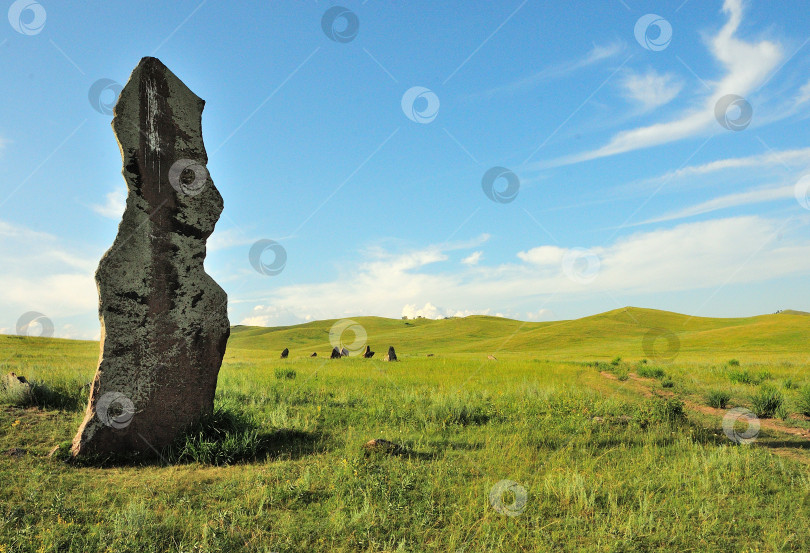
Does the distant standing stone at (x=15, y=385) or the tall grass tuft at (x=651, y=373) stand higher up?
the tall grass tuft at (x=651, y=373)

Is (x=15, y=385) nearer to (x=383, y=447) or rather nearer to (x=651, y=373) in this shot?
(x=383, y=447)

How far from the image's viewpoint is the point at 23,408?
1034cm

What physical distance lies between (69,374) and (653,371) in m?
23.3

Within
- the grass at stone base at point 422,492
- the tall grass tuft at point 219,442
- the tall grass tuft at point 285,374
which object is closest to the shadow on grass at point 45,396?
the grass at stone base at point 422,492

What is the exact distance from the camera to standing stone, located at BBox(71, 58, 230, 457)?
319 inches

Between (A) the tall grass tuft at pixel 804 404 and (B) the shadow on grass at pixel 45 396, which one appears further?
(A) the tall grass tuft at pixel 804 404

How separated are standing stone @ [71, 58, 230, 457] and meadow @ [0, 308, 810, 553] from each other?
614 mm

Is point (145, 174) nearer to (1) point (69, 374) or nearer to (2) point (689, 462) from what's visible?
(1) point (69, 374)

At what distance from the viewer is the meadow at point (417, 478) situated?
5.29m

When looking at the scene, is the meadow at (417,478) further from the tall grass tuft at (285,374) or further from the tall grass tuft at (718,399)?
the tall grass tuft at (285,374)

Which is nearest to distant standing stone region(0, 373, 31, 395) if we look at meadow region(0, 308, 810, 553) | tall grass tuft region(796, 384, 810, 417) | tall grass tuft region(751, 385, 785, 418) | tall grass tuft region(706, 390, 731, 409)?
meadow region(0, 308, 810, 553)

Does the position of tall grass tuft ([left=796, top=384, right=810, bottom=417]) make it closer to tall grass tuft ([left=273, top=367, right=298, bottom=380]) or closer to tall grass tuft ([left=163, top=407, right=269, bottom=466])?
tall grass tuft ([left=163, top=407, right=269, bottom=466])

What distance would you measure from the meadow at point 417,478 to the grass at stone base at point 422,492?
0.09 feet

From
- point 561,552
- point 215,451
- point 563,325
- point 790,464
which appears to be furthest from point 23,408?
point 563,325
